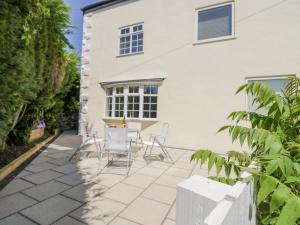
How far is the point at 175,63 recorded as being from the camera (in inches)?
328

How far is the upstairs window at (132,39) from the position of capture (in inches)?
370

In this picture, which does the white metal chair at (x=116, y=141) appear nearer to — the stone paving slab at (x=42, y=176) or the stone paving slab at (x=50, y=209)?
the stone paving slab at (x=42, y=176)

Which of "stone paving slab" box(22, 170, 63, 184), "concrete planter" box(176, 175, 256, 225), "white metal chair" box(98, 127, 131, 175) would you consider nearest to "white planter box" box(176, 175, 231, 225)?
"concrete planter" box(176, 175, 256, 225)

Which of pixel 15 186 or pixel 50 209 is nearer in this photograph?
pixel 50 209

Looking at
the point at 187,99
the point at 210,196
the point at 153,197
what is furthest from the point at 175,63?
the point at 210,196

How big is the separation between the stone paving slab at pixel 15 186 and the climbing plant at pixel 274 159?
3431 mm

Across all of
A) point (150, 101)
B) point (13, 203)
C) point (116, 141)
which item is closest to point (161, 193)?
point (116, 141)

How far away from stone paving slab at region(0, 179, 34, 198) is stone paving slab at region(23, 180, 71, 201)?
0.61ft

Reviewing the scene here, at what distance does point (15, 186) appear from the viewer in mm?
3664

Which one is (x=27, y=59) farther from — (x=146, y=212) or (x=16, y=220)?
(x=146, y=212)

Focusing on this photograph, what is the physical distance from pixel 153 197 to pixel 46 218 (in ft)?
5.46

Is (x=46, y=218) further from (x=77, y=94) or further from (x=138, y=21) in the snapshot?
(x=77, y=94)

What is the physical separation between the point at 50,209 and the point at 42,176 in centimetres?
162

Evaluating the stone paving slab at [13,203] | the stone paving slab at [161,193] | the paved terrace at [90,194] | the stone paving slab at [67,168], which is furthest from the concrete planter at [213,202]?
the stone paving slab at [67,168]
